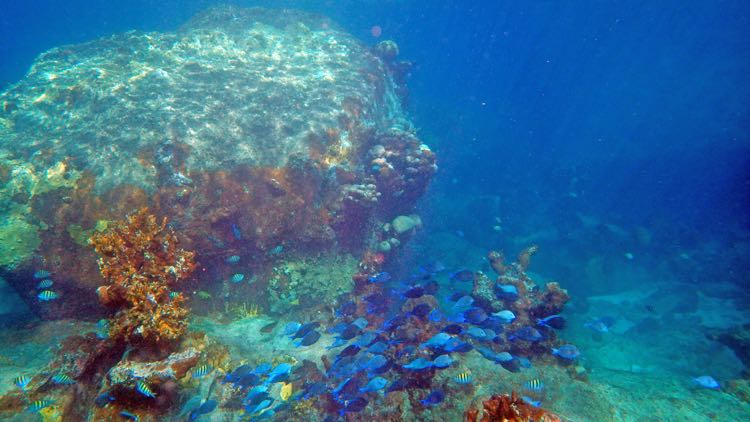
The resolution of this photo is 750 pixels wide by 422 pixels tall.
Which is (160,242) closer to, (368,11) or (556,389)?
(556,389)

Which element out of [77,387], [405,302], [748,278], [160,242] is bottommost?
[77,387]

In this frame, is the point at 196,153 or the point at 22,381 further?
the point at 196,153

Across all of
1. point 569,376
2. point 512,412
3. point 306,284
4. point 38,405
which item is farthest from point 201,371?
point 569,376

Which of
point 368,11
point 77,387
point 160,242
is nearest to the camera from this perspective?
point 77,387

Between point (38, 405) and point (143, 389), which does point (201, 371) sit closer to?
point (143, 389)

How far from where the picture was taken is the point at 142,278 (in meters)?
5.98

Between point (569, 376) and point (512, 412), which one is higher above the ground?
point (569, 376)

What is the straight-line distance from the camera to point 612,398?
23.6ft

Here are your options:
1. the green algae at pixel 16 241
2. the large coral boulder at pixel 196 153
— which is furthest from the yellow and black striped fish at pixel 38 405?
the green algae at pixel 16 241

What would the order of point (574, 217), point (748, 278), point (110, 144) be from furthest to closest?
1. point (574, 217)
2. point (748, 278)
3. point (110, 144)

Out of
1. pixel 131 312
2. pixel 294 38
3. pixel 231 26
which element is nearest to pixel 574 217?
pixel 294 38

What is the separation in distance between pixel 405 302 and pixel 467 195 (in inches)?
825

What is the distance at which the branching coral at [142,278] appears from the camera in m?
5.50

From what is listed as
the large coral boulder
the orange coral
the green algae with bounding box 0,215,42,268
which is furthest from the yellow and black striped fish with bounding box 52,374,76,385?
the orange coral
